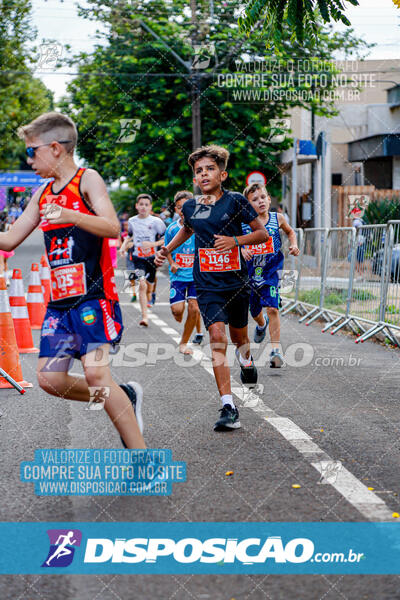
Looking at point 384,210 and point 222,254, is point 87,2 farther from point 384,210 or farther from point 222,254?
point 222,254

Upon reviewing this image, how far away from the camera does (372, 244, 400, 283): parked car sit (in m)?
11.1

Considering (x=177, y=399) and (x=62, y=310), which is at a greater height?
(x=62, y=310)

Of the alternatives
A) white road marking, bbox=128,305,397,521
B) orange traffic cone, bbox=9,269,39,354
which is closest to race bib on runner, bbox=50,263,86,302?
white road marking, bbox=128,305,397,521

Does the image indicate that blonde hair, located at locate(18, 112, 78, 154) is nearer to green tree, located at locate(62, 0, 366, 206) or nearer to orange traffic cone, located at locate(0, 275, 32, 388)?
orange traffic cone, located at locate(0, 275, 32, 388)

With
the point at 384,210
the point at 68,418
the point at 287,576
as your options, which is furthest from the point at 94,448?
the point at 384,210

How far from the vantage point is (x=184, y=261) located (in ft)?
35.0

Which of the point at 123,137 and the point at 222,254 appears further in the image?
the point at 123,137

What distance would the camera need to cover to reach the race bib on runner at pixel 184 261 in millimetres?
10633

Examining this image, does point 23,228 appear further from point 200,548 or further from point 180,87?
point 180,87

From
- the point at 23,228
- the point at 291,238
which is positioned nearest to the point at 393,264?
the point at 291,238

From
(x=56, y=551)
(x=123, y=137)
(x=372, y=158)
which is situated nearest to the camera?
(x=56, y=551)

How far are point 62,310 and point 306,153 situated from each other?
77.9 ft

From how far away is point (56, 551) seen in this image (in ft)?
12.2

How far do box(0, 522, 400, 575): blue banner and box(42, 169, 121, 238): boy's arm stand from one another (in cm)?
134
